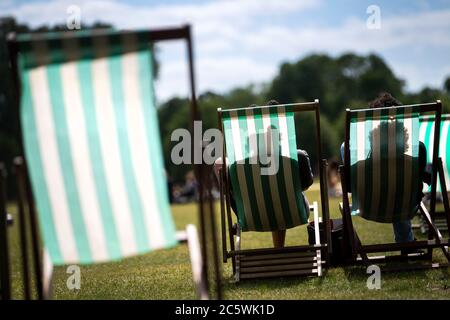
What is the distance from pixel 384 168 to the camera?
5238mm

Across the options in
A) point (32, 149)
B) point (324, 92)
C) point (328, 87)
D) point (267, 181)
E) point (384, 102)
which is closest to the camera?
point (32, 149)

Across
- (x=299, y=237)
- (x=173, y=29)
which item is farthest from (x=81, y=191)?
(x=299, y=237)

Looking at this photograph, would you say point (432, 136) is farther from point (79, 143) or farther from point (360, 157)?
point (79, 143)

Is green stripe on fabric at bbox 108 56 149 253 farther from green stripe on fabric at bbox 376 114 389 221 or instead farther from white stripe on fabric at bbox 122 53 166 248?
green stripe on fabric at bbox 376 114 389 221

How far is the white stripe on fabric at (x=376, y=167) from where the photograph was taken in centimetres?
512

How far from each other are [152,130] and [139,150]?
0.12 m

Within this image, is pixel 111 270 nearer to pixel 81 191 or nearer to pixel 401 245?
pixel 401 245

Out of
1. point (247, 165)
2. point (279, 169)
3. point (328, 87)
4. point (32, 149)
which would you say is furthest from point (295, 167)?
point (328, 87)

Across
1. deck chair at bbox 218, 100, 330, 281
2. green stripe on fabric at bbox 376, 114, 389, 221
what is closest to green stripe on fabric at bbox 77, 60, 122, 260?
deck chair at bbox 218, 100, 330, 281

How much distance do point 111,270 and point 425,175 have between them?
2.92m

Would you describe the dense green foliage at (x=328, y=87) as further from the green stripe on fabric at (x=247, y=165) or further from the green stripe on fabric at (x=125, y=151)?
the green stripe on fabric at (x=125, y=151)

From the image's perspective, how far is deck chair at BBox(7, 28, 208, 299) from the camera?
11.5 feet

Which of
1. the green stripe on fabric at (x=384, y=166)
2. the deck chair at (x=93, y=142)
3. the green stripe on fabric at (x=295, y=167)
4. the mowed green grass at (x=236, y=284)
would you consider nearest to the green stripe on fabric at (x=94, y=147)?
the deck chair at (x=93, y=142)

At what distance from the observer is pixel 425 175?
223 inches
